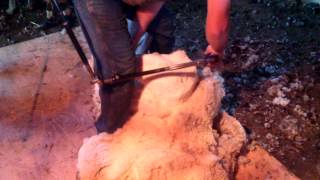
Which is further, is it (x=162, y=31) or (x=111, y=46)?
(x=162, y=31)

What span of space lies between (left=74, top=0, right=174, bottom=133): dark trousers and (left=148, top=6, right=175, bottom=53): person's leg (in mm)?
324

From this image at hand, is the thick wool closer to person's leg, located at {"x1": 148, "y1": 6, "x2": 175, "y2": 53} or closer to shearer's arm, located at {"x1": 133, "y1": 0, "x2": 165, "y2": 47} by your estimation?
shearer's arm, located at {"x1": 133, "y1": 0, "x2": 165, "y2": 47}

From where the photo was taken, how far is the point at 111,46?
142 cm

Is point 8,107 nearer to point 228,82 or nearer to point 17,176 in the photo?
point 17,176

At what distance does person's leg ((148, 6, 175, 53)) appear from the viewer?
183 cm

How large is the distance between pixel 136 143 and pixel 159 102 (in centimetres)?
18

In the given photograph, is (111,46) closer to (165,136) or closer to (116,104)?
(116,104)

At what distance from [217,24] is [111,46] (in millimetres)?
390

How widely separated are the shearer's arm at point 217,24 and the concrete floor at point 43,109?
0.80 metres

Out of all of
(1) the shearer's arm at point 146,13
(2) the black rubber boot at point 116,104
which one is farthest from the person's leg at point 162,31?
(2) the black rubber boot at point 116,104

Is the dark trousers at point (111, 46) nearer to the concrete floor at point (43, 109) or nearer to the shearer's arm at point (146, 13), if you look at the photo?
the shearer's arm at point (146, 13)

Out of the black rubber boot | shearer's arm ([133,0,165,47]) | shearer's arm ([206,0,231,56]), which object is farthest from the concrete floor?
shearer's arm ([206,0,231,56])

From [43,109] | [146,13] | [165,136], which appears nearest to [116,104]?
[165,136]

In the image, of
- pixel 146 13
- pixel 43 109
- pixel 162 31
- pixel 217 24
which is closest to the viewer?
pixel 217 24
